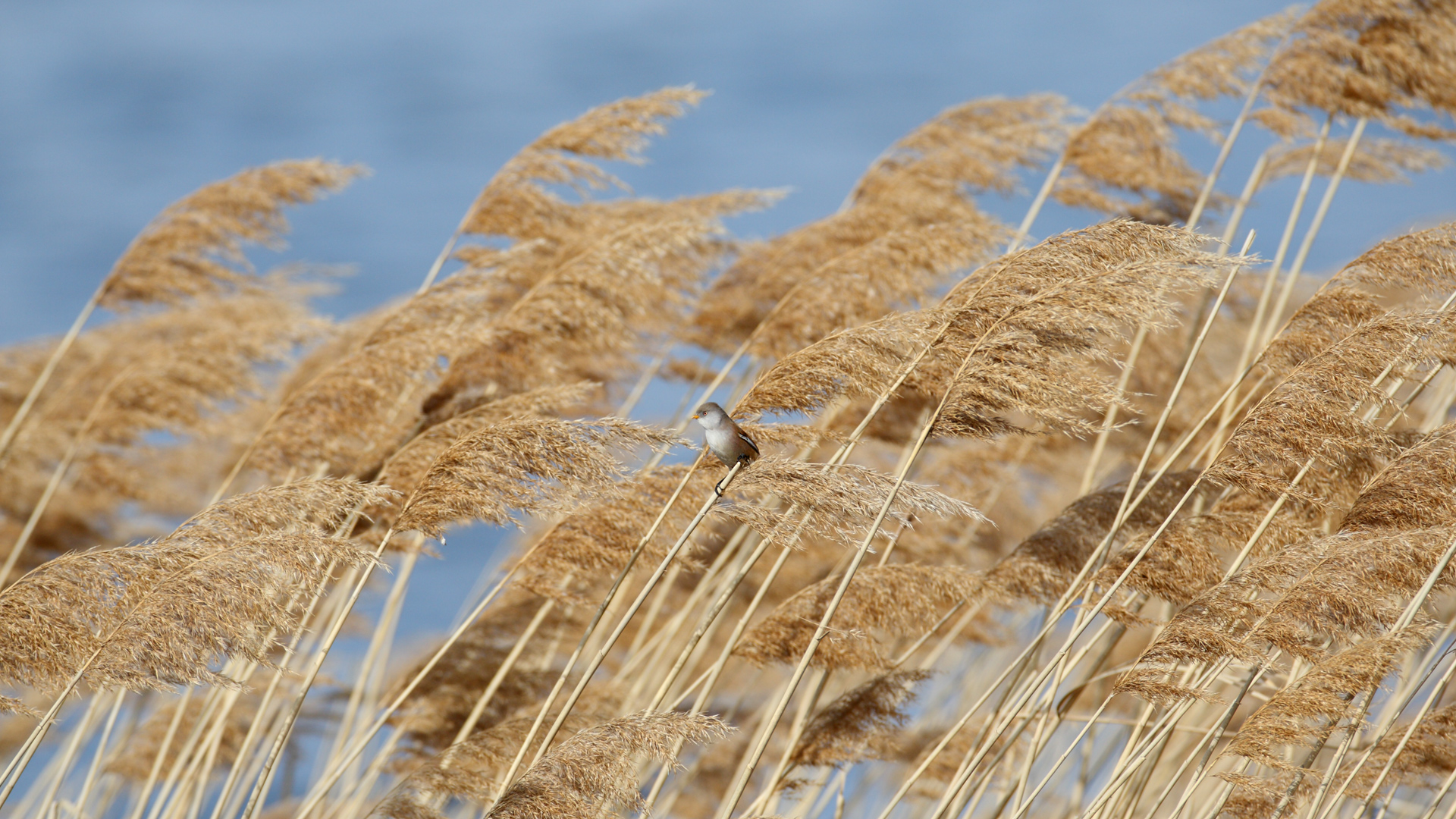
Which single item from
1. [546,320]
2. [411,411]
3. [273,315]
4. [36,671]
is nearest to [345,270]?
[273,315]

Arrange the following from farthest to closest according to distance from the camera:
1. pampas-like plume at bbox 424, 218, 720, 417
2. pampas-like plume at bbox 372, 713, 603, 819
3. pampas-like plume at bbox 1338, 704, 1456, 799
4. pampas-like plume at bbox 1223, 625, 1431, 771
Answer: pampas-like plume at bbox 424, 218, 720, 417
pampas-like plume at bbox 372, 713, 603, 819
pampas-like plume at bbox 1338, 704, 1456, 799
pampas-like plume at bbox 1223, 625, 1431, 771

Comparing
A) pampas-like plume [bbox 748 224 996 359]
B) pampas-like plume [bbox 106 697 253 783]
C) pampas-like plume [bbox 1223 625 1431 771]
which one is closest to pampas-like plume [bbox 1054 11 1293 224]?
pampas-like plume [bbox 748 224 996 359]

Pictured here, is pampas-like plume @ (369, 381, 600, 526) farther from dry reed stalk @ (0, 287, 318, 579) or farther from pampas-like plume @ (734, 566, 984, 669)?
dry reed stalk @ (0, 287, 318, 579)

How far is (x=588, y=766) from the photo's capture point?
2797mm

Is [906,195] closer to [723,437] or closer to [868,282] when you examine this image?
[868,282]

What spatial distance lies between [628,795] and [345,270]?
4884mm

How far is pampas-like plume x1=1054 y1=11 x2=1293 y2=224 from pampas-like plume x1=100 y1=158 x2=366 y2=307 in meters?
3.81

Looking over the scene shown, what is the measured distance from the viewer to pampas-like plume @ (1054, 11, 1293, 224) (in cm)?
543

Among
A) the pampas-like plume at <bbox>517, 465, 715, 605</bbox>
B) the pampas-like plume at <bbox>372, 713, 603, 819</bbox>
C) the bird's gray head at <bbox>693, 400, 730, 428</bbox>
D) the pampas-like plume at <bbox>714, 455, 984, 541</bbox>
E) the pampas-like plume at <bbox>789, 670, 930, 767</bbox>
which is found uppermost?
the bird's gray head at <bbox>693, 400, 730, 428</bbox>

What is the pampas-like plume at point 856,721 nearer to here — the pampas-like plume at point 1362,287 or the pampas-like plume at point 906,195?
the pampas-like plume at point 1362,287

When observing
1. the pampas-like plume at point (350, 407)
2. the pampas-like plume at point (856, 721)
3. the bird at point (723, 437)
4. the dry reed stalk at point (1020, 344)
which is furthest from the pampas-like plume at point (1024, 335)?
the pampas-like plume at point (350, 407)

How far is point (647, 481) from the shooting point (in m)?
3.67

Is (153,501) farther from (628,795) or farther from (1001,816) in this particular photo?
(1001,816)

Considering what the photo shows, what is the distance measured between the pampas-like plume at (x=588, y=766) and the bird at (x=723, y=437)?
25.3 inches
